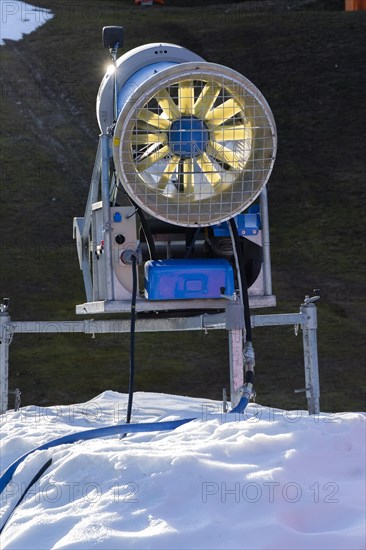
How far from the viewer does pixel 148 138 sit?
216 inches

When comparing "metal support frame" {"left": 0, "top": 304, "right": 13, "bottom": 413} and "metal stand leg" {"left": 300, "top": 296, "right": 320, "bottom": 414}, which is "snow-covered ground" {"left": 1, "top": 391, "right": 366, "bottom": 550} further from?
"metal support frame" {"left": 0, "top": 304, "right": 13, "bottom": 413}

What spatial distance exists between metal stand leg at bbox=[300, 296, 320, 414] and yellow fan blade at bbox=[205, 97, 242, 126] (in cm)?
121

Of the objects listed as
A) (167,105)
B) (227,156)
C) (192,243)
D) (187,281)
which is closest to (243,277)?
(187,281)

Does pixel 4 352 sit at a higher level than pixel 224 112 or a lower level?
lower

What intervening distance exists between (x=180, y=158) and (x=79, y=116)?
16818mm

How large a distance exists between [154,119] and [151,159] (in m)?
0.23

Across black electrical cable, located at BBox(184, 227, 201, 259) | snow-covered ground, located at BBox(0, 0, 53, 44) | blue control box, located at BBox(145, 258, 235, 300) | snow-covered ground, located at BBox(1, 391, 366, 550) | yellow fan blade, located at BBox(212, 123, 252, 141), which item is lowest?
snow-covered ground, located at BBox(1, 391, 366, 550)

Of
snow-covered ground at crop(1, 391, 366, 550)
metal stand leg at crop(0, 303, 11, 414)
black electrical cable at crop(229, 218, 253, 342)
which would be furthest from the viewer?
metal stand leg at crop(0, 303, 11, 414)

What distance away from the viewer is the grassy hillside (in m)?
12.0

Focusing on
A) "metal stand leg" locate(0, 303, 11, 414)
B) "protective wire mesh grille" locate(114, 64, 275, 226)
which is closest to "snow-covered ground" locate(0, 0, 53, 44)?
"metal stand leg" locate(0, 303, 11, 414)

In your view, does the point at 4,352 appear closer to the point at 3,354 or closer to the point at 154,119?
the point at 3,354

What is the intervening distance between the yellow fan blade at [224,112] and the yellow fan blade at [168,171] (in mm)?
307

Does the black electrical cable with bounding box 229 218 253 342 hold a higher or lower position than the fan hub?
lower

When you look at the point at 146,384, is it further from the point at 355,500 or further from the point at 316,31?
the point at 316,31
